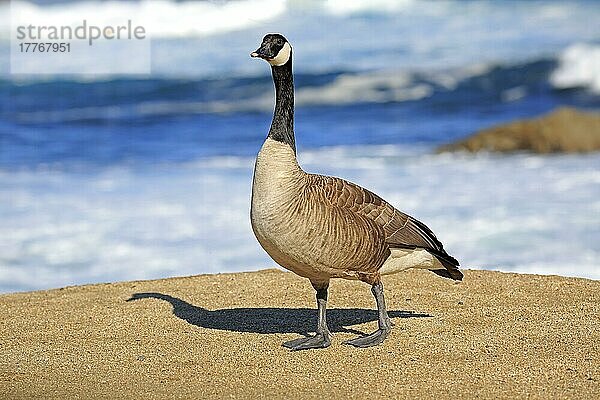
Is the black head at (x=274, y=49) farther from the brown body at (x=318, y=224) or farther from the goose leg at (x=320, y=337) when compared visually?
the goose leg at (x=320, y=337)

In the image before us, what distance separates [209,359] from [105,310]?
91.0 inches

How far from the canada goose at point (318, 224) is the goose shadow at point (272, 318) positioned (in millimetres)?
736

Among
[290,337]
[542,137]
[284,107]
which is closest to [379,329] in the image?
[290,337]

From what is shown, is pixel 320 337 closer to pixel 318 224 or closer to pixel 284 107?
pixel 318 224

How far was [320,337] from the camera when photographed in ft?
26.5

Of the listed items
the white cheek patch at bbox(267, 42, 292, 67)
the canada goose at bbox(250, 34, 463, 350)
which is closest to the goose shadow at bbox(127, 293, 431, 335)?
the canada goose at bbox(250, 34, 463, 350)

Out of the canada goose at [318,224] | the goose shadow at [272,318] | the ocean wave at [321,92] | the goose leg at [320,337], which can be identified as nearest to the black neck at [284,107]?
the canada goose at [318,224]

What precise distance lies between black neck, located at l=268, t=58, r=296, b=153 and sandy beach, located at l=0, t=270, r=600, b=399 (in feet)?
5.68

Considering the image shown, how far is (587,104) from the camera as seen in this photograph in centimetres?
3516

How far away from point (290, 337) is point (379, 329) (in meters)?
0.82

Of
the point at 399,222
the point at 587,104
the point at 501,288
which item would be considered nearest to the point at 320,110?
the point at 587,104

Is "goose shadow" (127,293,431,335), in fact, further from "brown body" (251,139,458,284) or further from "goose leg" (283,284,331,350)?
"brown body" (251,139,458,284)

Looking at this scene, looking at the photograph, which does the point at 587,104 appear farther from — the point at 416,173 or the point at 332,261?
the point at 332,261

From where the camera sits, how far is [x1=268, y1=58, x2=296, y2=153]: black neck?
7.59 meters
